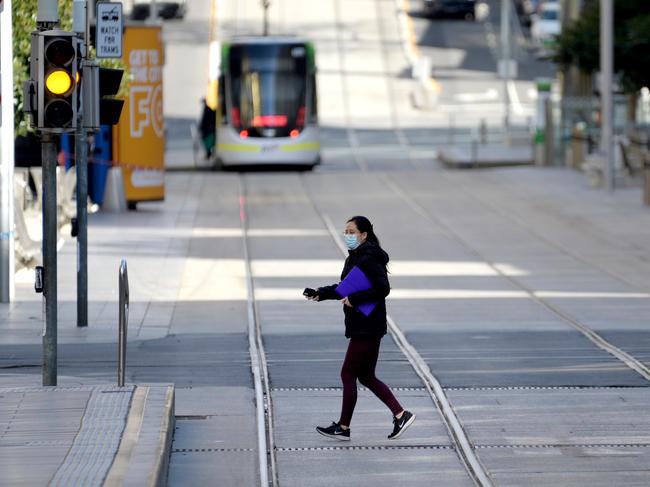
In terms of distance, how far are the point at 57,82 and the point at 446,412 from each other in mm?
3689

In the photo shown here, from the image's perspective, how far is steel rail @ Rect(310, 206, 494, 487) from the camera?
1036cm

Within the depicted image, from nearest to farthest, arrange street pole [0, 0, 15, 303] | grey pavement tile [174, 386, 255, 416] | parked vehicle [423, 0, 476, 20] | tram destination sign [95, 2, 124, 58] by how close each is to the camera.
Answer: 1. grey pavement tile [174, 386, 255, 416]
2. tram destination sign [95, 2, 124, 58]
3. street pole [0, 0, 15, 303]
4. parked vehicle [423, 0, 476, 20]

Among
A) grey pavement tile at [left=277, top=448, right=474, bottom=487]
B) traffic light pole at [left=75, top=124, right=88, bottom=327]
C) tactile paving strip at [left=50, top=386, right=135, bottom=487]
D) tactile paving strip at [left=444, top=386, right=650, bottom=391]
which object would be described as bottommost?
tactile paving strip at [left=444, top=386, right=650, bottom=391]

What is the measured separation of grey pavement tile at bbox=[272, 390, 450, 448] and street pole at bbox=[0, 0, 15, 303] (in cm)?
633

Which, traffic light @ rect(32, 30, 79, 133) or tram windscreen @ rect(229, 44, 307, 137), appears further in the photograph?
tram windscreen @ rect(229, 44, 307, 137)

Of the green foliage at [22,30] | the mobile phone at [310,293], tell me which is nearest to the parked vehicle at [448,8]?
the green foliage at [22,30]

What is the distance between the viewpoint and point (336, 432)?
1130 cm

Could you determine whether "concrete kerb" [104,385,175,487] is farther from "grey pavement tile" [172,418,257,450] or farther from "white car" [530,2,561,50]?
"white car" [530,2,561,50]

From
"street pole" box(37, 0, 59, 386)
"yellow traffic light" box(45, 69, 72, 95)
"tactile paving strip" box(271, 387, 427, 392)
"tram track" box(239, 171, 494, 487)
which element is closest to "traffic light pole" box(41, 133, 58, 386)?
"street pole" box(37, 0, 59, 386)

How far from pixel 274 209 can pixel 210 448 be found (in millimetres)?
20848

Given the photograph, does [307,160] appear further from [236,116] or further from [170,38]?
[170,38]

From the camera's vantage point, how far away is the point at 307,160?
135ft

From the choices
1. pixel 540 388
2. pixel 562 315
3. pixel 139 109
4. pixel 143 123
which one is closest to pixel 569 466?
pixel 540 388

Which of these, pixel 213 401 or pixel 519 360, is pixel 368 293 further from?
pixel 519 360
